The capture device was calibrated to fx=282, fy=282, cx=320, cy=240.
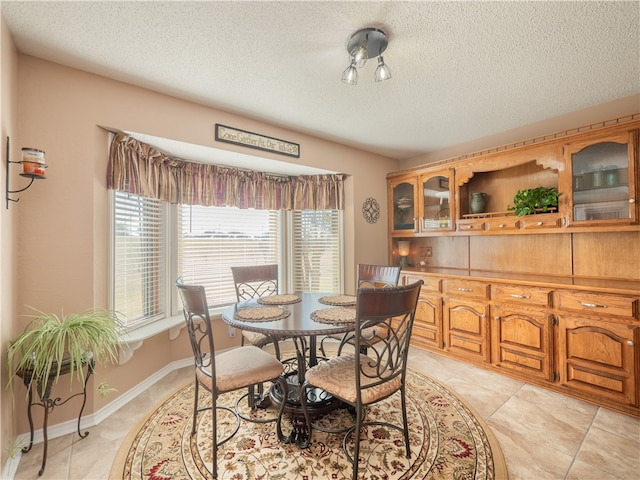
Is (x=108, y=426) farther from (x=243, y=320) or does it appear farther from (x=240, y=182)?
(x=240, y=182)

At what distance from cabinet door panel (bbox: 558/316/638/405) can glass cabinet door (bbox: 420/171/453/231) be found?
1.52 meters

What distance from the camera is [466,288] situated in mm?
2984

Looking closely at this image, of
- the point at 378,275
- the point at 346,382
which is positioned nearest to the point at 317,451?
the point at 346,382

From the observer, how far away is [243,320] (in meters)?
1.87

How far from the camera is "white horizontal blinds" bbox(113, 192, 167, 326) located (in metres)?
2.39

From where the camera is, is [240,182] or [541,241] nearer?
[541,241]

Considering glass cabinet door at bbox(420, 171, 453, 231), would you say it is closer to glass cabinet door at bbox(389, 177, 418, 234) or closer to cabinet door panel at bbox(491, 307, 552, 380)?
glass cabinet door at bbox(389, 177, 418, 234)

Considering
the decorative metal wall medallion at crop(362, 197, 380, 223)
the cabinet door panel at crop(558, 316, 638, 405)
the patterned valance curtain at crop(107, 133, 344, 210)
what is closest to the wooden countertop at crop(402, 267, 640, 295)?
the cabinet door panel at crop(558, 316, 638, 405)

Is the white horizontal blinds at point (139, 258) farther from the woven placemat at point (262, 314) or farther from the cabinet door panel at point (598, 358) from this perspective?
the cabinet door panel at point (598, 358)

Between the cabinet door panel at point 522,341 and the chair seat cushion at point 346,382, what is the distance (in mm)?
1587

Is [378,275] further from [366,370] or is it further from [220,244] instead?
[220,244]

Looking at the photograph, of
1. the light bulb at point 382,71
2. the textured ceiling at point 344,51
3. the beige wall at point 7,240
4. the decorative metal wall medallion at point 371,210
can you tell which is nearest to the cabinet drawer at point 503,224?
the textured ceiling at point 344,51

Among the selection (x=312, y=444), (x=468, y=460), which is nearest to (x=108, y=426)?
(x=312, y=444)

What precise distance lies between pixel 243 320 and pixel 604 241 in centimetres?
327
